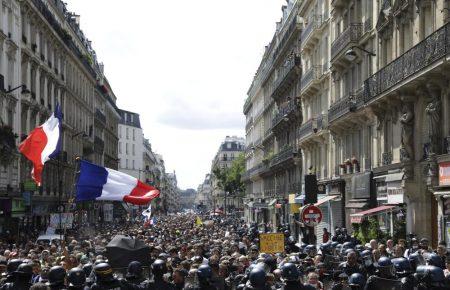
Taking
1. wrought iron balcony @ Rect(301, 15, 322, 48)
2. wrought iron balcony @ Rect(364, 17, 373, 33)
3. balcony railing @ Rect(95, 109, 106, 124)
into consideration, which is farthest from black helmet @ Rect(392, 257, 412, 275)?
balcony railing @ Rect(95, 109, 106, 124)

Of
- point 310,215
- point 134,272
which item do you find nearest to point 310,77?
point 310,215

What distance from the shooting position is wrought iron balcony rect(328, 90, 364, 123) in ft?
100

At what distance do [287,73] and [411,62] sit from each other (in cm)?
2981

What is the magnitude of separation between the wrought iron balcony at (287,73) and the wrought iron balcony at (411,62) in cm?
2103

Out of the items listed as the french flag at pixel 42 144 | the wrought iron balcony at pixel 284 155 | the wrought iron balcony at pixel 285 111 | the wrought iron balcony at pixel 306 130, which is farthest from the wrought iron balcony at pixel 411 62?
the wrought iron balcony at pixel 284 155

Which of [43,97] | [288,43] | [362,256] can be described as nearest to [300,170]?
[288,43]

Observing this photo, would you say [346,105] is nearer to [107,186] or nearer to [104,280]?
[107,186]

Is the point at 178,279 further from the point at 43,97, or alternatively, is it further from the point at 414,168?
the point at 43,97

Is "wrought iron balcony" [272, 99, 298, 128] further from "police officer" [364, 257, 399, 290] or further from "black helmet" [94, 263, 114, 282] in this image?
"black helmet" [94, 263, 114, 282]

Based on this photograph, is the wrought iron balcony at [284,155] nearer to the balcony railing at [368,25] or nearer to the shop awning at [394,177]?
the balcony railing at [368,25]

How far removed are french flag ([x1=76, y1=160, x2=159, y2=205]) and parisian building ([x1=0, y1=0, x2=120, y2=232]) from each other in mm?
4998

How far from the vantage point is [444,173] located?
21359 millimetres

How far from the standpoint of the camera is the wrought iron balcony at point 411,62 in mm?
20328

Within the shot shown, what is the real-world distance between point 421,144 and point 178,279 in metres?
15.4
